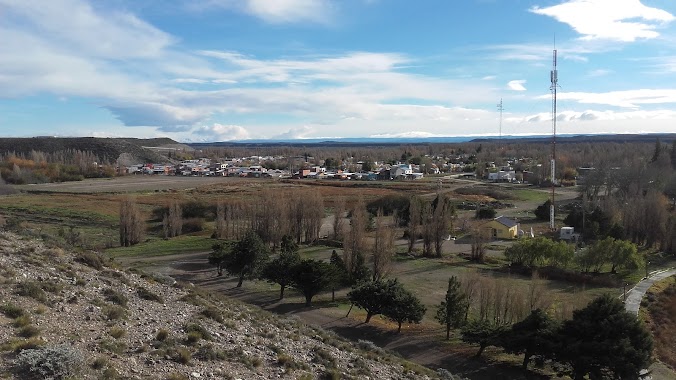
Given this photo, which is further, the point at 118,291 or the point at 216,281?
the point at 216,281

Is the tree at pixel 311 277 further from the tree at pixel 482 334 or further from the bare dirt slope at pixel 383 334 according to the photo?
the tree at pixel 482 334

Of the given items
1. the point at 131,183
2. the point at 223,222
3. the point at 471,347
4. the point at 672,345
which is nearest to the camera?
the point at 471,347

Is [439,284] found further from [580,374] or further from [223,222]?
[223,222]

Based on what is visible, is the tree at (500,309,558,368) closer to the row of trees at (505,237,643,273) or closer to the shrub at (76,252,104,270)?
the shrub at (76,252,104,270)

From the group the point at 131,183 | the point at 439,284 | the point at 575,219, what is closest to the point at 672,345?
the point at 439,284

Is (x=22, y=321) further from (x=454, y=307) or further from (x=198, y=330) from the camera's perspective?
(x=454, y=307)

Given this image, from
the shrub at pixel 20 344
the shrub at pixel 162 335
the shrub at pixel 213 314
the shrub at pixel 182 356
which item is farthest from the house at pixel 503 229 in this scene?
the shrub at pixel 20 344
